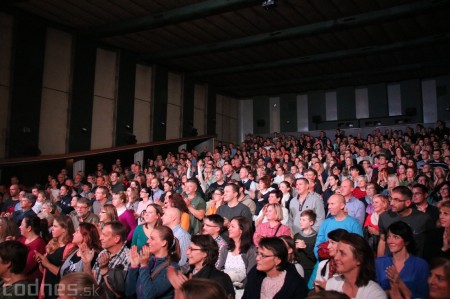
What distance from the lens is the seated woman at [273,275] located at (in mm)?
2709

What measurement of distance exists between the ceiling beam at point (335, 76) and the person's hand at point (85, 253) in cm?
1513

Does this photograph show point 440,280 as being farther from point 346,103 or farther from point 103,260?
point 346,103

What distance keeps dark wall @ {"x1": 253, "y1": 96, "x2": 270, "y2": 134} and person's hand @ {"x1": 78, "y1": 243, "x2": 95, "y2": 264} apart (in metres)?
17.2

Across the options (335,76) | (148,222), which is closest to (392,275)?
(148,222)

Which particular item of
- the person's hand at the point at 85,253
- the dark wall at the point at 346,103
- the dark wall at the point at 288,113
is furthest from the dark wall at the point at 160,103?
the person's hand at the point at 85,253

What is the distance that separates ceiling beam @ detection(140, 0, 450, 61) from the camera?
31.8 ft

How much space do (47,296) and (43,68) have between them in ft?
31.6

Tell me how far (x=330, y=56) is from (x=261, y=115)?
7.03 metres

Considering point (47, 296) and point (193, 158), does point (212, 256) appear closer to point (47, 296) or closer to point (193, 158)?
point (47, 296)

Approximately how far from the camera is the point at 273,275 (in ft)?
9.18

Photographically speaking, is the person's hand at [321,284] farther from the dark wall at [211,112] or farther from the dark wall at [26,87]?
the dark wall at [211,112]

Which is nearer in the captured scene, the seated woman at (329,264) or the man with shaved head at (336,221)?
the seated woman at (329,264)

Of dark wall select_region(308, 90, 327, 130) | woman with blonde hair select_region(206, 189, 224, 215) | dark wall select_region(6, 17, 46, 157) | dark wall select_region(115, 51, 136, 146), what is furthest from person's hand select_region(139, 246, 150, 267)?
dark wall select_region(308, 90, 327, 130)

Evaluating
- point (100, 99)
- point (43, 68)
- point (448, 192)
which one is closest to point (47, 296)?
point (448, 192)
